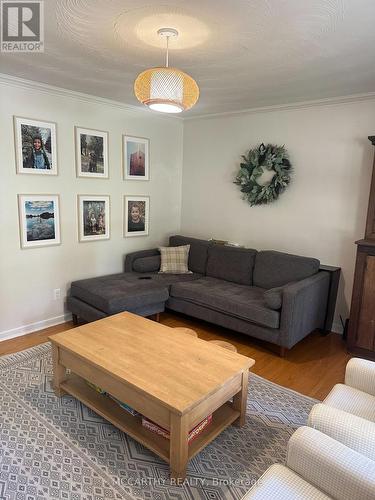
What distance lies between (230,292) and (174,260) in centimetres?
101

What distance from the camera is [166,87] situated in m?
1.99

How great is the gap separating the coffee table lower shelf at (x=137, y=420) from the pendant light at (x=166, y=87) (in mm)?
1941

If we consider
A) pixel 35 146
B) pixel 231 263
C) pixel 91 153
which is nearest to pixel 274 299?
pixel 231 263

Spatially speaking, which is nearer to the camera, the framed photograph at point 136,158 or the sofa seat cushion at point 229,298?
the sofa seat cushion at point 229,298

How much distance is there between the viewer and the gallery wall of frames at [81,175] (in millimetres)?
3320

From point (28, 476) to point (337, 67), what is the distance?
11.1 feet

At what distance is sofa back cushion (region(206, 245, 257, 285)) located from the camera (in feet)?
13.1

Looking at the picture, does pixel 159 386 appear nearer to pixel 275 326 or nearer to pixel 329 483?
Answer: pixel 329 483

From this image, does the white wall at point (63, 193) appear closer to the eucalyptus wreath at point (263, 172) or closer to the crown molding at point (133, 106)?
the crown molding at point (133, 106)

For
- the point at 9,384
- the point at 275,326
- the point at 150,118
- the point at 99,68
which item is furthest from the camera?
the point at 150,118

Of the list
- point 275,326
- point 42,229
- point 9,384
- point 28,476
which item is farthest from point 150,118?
point 28,476

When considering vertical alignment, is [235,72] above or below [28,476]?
above

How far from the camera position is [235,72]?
2789mm

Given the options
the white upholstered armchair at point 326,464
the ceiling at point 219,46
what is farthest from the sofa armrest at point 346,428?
the ceiling at point 219,46
